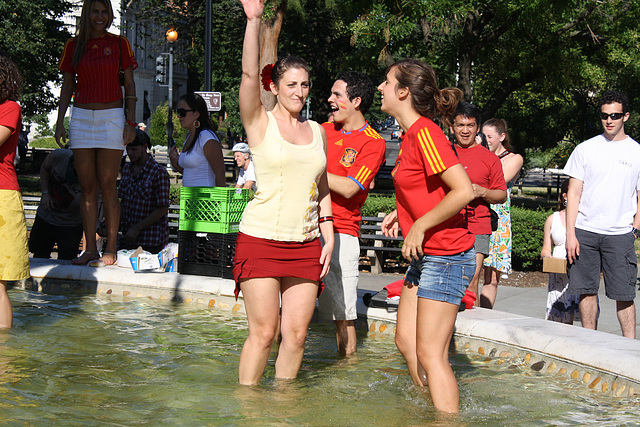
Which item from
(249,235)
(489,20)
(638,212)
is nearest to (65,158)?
(249,235)

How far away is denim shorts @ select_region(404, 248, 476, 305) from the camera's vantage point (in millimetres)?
3902

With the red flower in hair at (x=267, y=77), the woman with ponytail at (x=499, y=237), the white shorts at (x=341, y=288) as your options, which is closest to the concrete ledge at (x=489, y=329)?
the white shorts at (x=341, y=288)

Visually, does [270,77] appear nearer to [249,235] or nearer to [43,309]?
[249,235]

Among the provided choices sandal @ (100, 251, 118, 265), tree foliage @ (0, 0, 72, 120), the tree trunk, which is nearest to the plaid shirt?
sandal @ (100, 251, 118, 265)

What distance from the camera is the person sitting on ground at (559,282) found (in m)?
6.91

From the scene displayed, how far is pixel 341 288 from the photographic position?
17.6ft

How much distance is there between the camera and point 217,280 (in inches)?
284

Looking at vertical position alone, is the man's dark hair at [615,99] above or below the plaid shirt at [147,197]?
above

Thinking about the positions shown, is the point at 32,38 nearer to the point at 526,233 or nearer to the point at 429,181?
the point at 526,233

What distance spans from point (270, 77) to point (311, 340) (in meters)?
2.43

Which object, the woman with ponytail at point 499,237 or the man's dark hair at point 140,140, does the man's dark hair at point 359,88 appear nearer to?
the woman with ponytail at point 499,237

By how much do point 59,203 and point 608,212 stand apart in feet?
18.5

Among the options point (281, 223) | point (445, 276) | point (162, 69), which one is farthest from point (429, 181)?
point (162, 69)

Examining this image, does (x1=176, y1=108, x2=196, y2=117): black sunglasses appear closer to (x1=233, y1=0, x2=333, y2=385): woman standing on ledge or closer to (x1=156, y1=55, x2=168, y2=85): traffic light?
(x1=233, y1=0, x2=333, y2=385): woman standing on ledge
